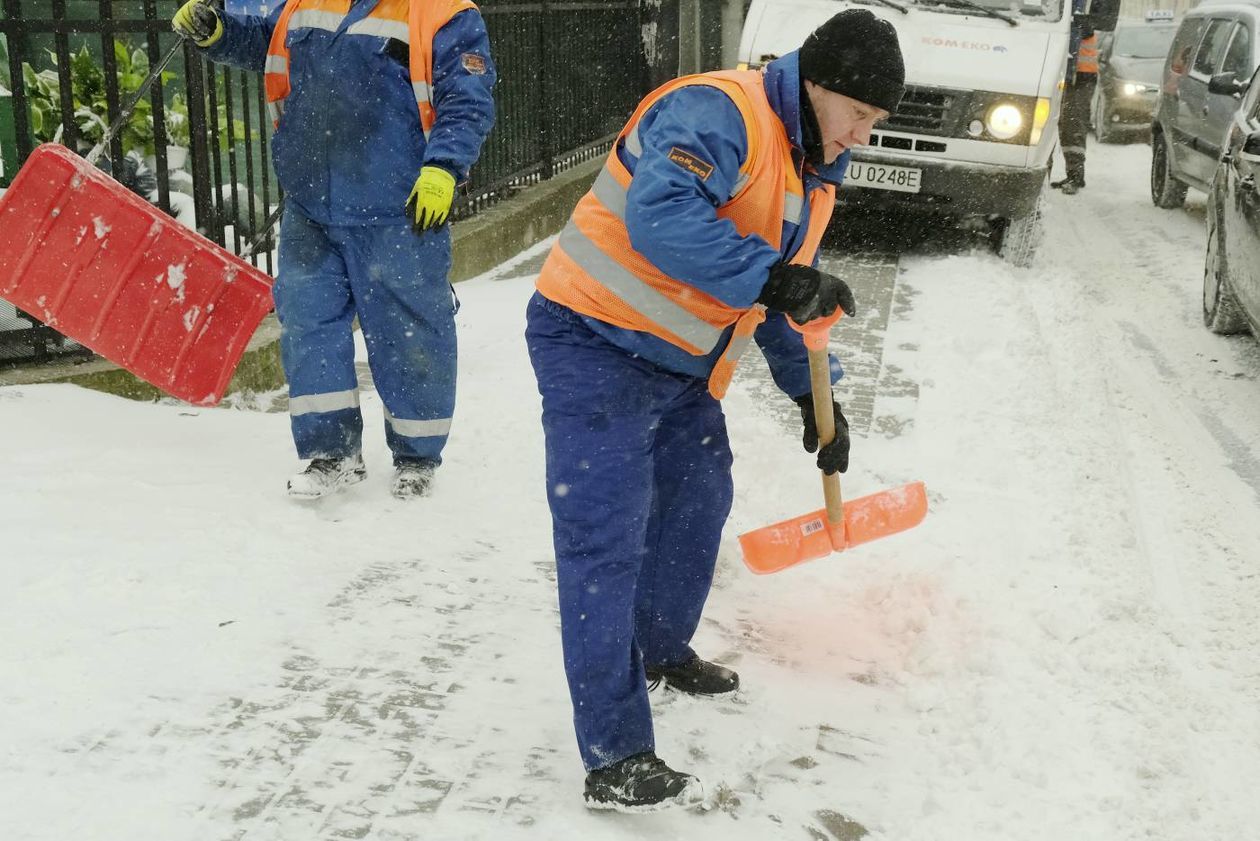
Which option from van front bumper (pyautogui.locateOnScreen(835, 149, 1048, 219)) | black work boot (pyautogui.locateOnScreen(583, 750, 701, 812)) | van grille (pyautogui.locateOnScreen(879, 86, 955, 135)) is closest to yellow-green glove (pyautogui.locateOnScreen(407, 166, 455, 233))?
black work boot (pyautogui.locateOnScreen(583, 750, 701, 812))

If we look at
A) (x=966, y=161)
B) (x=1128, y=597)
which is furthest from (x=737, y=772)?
(x=966, y=161)

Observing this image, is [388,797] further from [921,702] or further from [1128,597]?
[1128,597]

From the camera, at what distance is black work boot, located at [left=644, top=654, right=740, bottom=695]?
319 cm

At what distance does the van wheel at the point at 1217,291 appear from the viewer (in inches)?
283

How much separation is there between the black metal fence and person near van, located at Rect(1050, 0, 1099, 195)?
383cm

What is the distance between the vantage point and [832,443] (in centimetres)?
315

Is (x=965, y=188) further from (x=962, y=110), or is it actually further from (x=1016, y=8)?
(x=1016, y=8)

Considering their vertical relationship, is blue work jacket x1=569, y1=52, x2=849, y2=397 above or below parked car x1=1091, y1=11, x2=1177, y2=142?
above

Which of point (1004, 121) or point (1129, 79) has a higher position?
point (1004, 121)

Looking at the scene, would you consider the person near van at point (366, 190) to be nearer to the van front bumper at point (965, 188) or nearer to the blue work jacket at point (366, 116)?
the blue work jacket at point (366, 116)

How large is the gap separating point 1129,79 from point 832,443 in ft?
51.6

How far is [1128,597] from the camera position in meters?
3.91

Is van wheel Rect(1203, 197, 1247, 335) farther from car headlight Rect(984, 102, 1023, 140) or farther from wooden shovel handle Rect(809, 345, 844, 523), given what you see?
wooden shovel handle Rect(809, 345, 844, 523)

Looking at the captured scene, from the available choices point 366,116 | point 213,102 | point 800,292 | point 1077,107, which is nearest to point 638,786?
point 800,292
